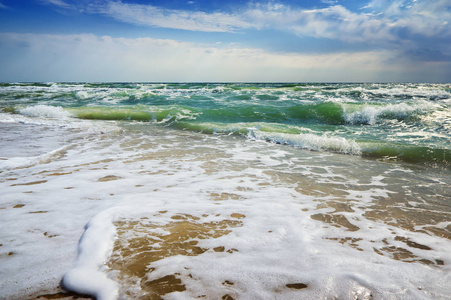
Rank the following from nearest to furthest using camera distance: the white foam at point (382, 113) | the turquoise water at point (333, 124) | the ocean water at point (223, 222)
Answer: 1. the ocean water at point (223, 222)
2. the turquoise water at point (333, 124)
3. the white foam at point (382, 113)

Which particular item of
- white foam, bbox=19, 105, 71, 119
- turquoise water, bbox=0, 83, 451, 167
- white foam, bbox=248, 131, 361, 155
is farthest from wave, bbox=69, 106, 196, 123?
white foam, bbox=248, 131, 361, 155

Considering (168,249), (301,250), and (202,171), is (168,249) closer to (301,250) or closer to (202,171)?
(301,250)

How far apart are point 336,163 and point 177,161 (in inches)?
109

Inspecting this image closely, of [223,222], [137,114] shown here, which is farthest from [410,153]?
[137,114]

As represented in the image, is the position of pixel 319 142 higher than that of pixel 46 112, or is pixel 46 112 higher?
pixel 46 112

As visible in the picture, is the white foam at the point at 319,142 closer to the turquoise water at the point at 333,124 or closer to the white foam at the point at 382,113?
the turquoise water at the point at 333,124

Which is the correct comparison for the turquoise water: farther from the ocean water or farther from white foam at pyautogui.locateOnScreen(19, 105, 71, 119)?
the ocean water

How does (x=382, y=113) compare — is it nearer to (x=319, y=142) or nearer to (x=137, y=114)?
(x=319, y=142)

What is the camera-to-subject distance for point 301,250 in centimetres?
191

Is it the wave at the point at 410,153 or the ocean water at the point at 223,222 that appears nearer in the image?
the ocean water at the point at 223,222

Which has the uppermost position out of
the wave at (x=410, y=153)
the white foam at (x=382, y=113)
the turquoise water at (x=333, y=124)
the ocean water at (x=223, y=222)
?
the white foam at (x=382, y=113)

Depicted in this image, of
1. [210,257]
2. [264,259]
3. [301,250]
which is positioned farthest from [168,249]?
[301,250]

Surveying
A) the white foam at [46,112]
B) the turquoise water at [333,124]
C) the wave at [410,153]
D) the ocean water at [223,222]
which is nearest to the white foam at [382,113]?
the turquoise water at [333,124]

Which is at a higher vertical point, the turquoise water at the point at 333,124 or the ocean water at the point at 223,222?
the turquoise water at the point at 333,124
